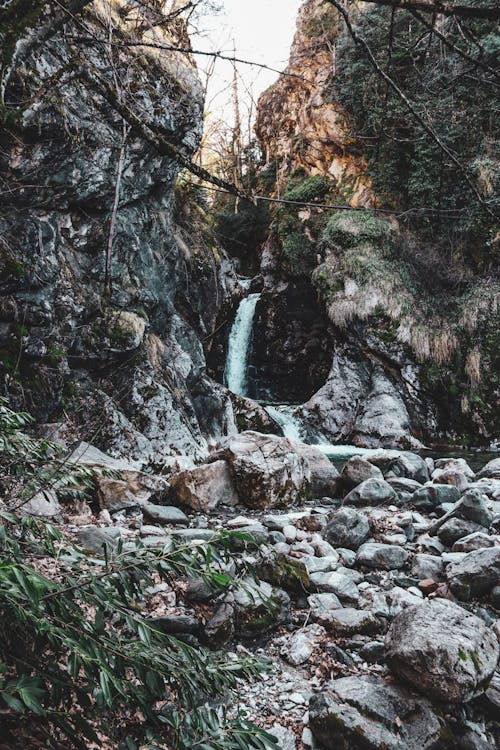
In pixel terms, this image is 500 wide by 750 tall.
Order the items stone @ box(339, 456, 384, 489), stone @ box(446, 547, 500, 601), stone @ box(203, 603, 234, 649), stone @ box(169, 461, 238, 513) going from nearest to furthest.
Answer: stone @ box(203, 603, 234, 649) → stone @ box(446, 547, 500, 601) → stone @ box(169, 461, 238, 513) → stone @ box(339, 456, 384, 489)

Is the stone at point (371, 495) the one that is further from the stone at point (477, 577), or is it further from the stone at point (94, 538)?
the stone at point (94, 538)

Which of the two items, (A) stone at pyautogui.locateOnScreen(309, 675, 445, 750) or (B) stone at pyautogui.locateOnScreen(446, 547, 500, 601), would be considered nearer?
(A) stone at pyautogui.locateOnScreen(309, 675, 445, 750)

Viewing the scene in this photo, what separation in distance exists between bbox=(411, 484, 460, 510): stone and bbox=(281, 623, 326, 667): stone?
9.62ft

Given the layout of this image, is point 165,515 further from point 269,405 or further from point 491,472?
point 269,405

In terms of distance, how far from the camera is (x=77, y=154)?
6.26 metres

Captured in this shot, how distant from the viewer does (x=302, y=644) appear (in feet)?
7.93

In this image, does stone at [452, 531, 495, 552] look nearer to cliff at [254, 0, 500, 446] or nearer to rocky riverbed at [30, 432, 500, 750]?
rocky riverbed at [30, 432, 500, 750]

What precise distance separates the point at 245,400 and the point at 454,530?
7.39 metres

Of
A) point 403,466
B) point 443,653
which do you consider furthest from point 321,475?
point 443,653

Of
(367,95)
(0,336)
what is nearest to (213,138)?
(367,95)

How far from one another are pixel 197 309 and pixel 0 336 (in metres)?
6.25

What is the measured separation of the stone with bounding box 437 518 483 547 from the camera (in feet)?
12.5

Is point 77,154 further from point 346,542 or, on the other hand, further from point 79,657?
point 79,657

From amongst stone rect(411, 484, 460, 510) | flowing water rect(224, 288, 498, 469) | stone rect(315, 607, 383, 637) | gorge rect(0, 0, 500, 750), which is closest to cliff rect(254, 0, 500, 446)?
gorge rect(0, 0, 500, 750)
